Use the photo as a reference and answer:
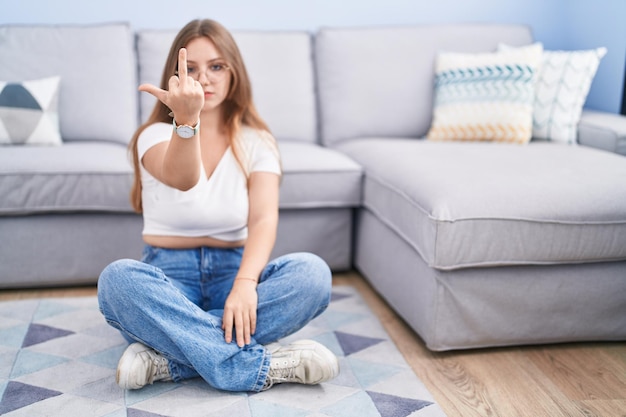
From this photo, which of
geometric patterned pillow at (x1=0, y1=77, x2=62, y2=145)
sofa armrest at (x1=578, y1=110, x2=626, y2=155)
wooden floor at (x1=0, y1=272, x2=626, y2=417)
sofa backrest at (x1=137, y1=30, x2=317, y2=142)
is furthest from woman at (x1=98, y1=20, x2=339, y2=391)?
sofa armrest at (x1=578, y1=110, x2=626, y2=155)

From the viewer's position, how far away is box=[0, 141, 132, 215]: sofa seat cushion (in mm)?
2119

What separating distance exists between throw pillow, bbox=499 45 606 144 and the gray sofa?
94 mm

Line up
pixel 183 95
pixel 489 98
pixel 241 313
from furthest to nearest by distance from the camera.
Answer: pixel 489 98 → pixel 241 313 → pixel 183 95

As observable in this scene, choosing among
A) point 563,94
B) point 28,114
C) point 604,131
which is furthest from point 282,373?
point 563,94

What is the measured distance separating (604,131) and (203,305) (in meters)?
1.59

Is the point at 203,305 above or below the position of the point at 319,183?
below

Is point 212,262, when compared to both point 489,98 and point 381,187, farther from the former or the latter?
point 489,98

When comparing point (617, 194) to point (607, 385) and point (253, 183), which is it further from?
point (253, 183)

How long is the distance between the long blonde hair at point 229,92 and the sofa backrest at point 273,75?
979 mm

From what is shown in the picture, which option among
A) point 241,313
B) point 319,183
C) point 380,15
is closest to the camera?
point 241,313

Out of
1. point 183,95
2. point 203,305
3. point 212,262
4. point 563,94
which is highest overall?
point 183,95

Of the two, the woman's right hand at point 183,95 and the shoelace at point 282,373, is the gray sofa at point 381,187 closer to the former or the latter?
the shoelace at point 282,373

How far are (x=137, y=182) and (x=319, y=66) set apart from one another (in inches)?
52.2

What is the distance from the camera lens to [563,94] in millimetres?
2629
